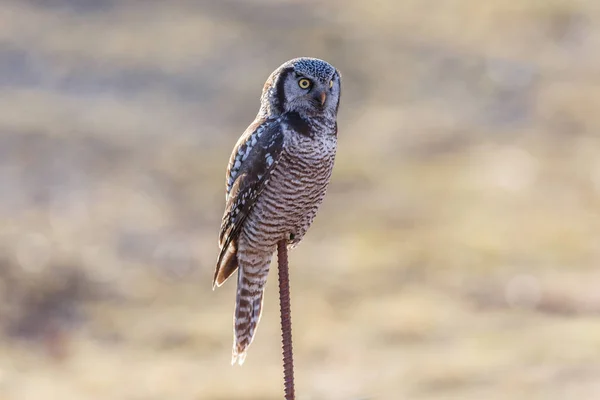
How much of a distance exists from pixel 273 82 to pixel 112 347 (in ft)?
40.1

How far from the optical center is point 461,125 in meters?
27.5

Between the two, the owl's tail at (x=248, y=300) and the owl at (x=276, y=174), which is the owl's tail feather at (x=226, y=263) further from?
the owl's tail at (x=248, y=300)

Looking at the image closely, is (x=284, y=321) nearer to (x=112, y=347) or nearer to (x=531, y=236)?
(x=112, y=347)

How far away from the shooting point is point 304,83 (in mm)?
6000

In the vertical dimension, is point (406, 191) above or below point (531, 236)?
above

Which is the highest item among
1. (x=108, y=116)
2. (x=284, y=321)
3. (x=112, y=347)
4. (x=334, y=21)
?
(x=334, y=21)

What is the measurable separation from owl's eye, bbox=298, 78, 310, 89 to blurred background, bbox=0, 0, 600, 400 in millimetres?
5948

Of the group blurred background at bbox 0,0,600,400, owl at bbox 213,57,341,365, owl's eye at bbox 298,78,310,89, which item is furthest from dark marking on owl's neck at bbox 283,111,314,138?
blurred background at bbox 0,0,600,400

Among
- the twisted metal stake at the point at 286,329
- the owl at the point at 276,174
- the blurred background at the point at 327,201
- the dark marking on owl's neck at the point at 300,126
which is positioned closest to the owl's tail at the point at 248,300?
the owl at the point at 276,174

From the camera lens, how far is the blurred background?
16469mm

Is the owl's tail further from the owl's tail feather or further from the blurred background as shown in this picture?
the blurred background

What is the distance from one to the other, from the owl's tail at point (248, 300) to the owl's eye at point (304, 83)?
46.5 inches

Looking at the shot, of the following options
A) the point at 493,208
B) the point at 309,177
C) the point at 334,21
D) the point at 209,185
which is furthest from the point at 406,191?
the point at 309,177

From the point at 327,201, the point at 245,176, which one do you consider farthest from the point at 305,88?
the point at 327,201
